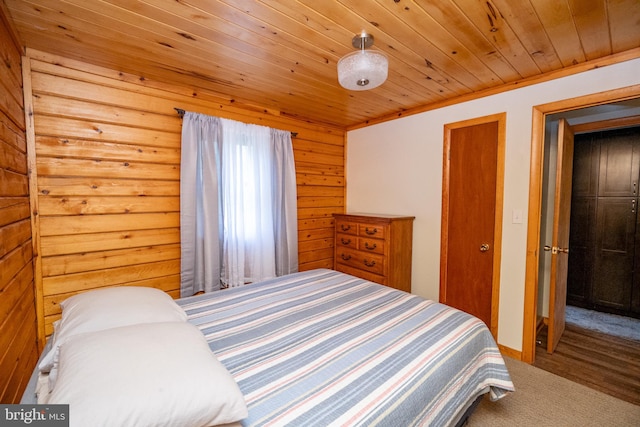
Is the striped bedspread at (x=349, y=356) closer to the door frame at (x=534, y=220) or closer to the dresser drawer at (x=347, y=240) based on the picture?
the door frame at (x=534, y=220)

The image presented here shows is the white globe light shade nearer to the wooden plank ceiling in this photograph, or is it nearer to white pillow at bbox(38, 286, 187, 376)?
the wooden plank ceiling

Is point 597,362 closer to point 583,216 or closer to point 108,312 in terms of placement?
point 583,216

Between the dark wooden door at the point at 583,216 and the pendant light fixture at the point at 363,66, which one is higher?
the pendant light fixture at the point at 363,66

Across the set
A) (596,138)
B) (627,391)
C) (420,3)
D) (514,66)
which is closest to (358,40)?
(420,3)

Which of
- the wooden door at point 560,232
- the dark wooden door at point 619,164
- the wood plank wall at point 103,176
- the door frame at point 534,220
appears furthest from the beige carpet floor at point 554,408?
the wood plank wall at point 103,176

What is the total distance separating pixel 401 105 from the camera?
113 inches

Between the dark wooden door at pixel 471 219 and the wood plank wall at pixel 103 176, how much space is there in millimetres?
2336

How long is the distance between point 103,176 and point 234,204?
1048 millimetres

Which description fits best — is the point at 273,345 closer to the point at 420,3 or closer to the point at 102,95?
the point at 420,3

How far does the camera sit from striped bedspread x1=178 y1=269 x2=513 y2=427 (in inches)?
35.5

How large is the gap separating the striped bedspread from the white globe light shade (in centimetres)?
137

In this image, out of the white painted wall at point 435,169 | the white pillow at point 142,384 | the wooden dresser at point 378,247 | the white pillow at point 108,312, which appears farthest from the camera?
the wooden dresser at point 378,247

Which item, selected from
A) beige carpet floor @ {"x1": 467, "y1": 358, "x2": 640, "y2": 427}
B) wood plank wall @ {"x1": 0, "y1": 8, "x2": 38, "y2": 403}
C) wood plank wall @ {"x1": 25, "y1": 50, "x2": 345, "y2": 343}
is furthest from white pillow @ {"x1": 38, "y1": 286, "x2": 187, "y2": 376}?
beige carpet floor @ {"x1": 467, "y1": 358, "x2": 640, "y2": 427}

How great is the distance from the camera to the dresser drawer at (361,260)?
284 centimetres
